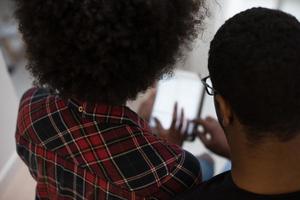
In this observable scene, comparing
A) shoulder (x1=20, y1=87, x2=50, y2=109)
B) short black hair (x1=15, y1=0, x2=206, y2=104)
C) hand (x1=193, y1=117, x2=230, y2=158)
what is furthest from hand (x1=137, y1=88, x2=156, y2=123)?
short black hair (x1=15, y1=0, x2=206, y2=104)

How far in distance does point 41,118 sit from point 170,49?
285 mm

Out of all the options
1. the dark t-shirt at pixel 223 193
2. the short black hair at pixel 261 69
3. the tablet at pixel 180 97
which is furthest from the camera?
the tablet at pixel 180 97

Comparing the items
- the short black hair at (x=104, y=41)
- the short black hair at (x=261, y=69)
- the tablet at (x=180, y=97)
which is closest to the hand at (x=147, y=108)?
the tablet at (x=180, y=97)

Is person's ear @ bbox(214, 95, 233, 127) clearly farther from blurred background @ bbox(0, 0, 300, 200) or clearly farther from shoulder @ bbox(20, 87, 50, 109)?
blurred background @ bbox(0, 0, 300, 200)

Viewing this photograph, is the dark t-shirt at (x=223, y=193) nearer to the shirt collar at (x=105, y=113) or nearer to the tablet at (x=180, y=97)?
the shirt collar at (x=105, y=113)

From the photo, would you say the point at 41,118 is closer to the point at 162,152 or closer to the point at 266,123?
the point at 162,152

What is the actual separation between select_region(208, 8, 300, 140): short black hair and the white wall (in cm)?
108

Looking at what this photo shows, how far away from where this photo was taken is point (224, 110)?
0.56 meters

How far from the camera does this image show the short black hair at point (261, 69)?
480mm

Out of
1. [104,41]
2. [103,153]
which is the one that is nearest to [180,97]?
[103,153]

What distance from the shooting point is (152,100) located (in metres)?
1.33

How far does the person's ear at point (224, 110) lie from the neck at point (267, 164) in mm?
28

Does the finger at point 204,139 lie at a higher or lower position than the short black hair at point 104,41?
lower

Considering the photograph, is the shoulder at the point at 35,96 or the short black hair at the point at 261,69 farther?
the shoulder at the point at 35,96
